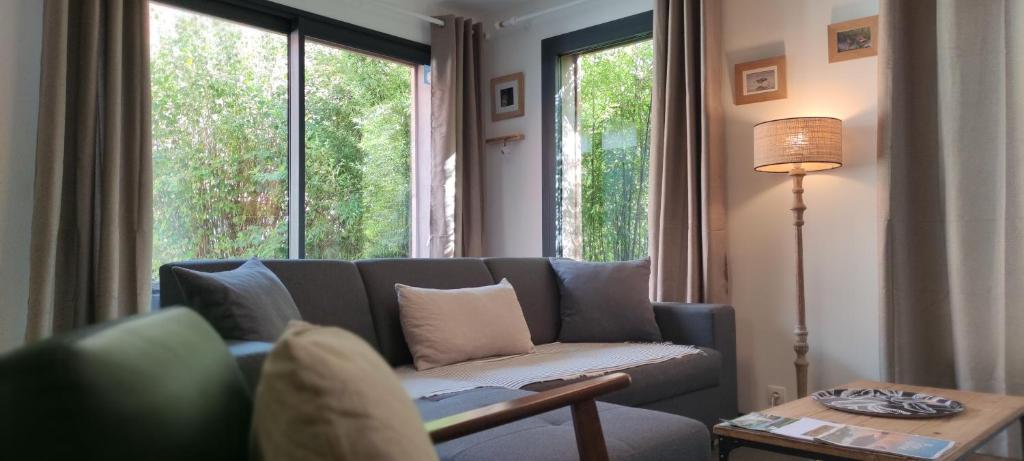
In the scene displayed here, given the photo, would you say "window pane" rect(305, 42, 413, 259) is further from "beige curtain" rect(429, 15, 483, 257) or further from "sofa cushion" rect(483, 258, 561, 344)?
"sofa cushion" rect(483, 258, 561, 344)

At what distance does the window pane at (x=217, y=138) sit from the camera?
360 centimetres

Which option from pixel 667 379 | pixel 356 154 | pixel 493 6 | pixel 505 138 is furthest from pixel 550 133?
pixel 667 379

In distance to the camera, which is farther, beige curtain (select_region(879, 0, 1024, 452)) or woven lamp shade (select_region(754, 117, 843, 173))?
woven lamp shade (select_region(754, 117, 843, 173))

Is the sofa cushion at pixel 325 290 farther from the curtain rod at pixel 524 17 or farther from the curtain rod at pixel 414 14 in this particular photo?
the curtain rod at pixel 524 17

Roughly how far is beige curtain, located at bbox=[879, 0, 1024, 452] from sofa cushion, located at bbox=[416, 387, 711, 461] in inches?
67.2

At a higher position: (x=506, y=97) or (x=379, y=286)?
(x=506, y=97)

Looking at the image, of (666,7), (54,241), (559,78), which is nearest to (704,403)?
(666,7)

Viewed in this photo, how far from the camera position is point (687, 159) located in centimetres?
386

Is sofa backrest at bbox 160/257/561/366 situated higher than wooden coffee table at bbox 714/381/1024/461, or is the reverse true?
sofa backrest at bbox 160/257/561/366

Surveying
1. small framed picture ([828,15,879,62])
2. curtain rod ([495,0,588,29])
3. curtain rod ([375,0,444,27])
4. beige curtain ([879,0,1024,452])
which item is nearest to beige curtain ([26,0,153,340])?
curtain rod ([375,0,444,27])

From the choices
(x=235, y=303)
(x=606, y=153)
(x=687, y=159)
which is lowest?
(x=235, y=303)

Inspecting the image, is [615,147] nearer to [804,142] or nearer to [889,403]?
[804,142]

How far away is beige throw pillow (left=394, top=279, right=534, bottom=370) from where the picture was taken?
9.15 feet

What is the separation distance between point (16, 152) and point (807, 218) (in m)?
3.51
